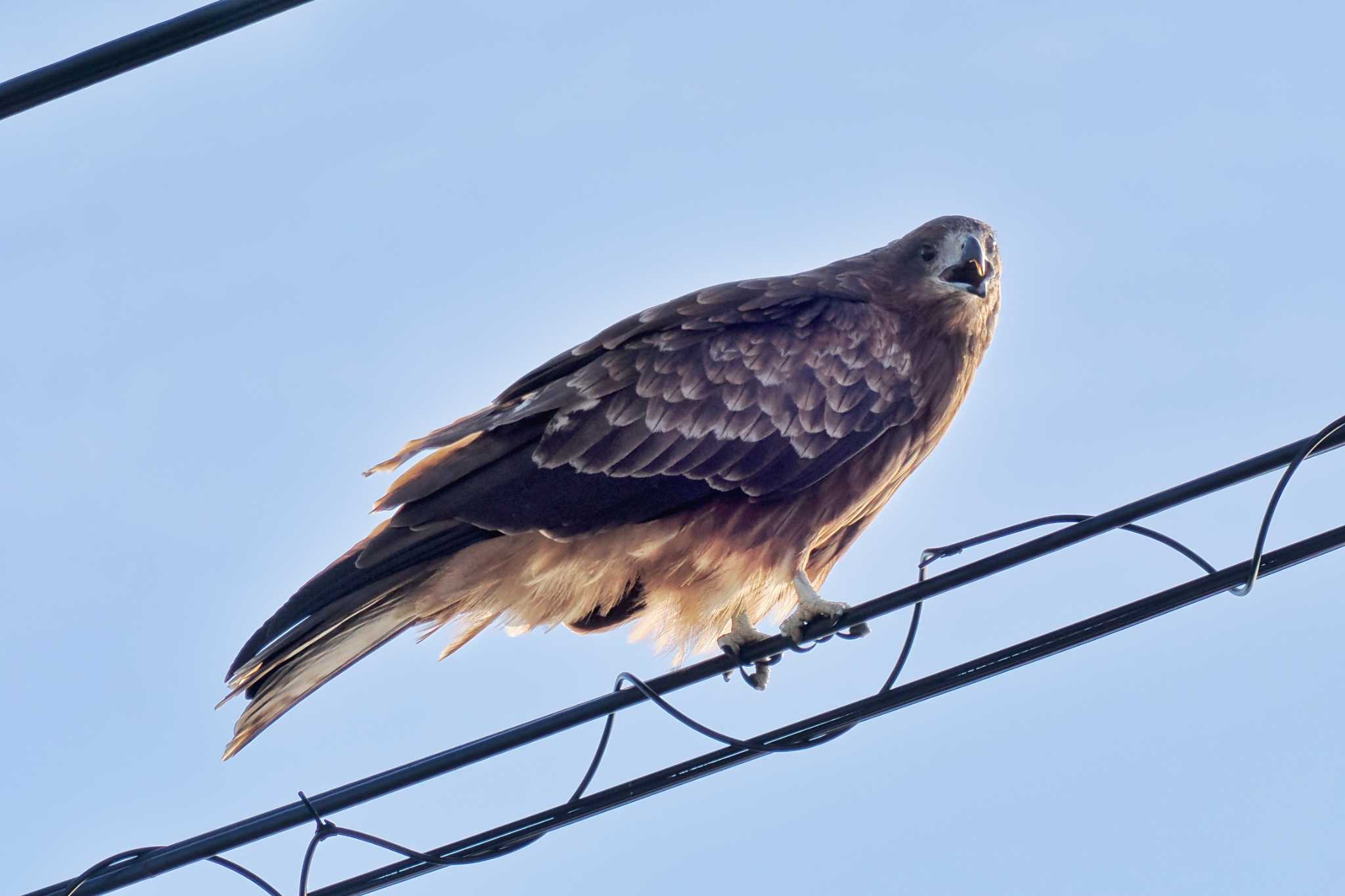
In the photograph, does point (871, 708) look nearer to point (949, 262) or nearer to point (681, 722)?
point (681, 722)

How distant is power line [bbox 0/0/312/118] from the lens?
3.72 metres

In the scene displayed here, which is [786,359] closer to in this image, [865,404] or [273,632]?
[865,404]

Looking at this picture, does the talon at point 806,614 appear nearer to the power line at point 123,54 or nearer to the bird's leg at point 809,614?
the bird's leg at point 809,614

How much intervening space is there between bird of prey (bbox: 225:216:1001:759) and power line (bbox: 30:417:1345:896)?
1.52 m

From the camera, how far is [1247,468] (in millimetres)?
4066

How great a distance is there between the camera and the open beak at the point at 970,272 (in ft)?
25.2

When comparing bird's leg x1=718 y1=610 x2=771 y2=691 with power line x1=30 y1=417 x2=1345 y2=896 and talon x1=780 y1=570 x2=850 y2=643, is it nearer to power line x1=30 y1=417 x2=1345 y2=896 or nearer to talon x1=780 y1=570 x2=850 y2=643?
talon x1=780 y1=570 x2=850 y2=643

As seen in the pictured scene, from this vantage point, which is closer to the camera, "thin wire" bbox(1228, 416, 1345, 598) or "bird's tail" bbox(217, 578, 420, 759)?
"thin wire" bbox(1228, 416, 1345, 598)

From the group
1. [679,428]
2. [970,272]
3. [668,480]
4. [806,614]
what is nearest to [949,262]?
[970,272]

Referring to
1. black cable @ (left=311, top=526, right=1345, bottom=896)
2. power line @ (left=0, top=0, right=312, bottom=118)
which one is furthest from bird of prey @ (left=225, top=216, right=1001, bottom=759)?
power line @ (left=0, top=0, right=312, bottom=118)

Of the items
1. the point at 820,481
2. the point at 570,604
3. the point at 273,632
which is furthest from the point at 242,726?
the point at 820,481

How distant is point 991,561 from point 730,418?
295 centimetres

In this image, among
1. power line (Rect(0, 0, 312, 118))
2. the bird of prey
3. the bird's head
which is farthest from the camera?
the bird's head

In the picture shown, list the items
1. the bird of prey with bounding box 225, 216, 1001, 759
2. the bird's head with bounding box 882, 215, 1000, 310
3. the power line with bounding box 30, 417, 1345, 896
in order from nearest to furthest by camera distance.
A: the power line with bounding box 30, 417, 1345, 896, the bird of prey with bounding box 225, 216, 1001, 759, the bird's head with bounding box 882, 215, 1000, 310
